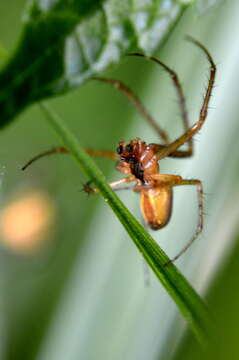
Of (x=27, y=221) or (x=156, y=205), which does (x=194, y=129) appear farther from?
(x=27, y=221)

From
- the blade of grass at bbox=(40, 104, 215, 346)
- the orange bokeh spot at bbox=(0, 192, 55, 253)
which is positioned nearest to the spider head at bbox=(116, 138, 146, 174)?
the blade of grass at bbox=(40, 104, 215, 346)

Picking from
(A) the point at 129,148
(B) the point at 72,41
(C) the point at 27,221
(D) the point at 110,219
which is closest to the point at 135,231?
(B) the point at 72,41

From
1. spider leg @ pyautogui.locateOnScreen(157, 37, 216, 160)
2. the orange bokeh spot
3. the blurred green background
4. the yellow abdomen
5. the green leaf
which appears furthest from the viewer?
the orange bokeh spot

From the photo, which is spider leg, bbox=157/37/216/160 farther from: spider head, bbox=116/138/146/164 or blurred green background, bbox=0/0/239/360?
blurred green background, bbox=0/0/239/360

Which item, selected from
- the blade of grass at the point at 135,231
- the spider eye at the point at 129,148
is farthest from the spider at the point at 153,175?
the blade of grass at the point at 135,231

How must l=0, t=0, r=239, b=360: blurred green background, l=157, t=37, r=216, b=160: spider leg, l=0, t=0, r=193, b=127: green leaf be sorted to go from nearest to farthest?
1. l=0, t=0, r=193, b=127: green leaf
2. l=157, t=37, r=216, b=160: spider leg
3. l=0, t=0, r=239, b=360: blurred green background

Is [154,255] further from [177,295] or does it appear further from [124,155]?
[124,155]
